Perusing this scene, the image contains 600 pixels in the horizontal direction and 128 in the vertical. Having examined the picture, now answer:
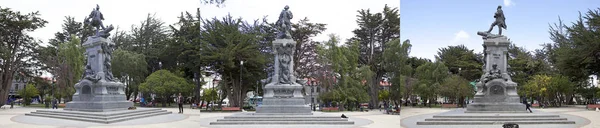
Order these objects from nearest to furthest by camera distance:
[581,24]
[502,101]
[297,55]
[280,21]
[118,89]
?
[581,24] → [502,101] → [280,21] → [118,89] → [297,55]

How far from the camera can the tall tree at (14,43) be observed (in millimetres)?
23047

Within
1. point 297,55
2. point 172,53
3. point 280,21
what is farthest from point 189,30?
point 280,21

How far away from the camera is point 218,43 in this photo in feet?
74.7

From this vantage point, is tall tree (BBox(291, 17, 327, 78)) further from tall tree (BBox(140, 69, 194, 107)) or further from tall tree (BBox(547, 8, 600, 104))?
tall tree (BBox(547, 8, 600, 104))

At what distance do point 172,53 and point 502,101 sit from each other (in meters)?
16.4

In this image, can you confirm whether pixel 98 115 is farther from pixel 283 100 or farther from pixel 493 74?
pixel 493 74

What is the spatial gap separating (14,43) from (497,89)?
2291 cm

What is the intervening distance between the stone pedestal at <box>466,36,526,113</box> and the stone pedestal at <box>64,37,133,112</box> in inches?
451

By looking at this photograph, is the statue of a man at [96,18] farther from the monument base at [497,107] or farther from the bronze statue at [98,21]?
the monument base at [497,107]

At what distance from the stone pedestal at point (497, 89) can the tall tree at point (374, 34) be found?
32.0 ft

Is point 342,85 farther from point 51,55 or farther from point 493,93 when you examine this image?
point 51,55

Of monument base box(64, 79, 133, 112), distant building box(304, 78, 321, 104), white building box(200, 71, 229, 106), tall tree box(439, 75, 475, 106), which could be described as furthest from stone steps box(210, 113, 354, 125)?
distant building box(304, 78, 321, 104)

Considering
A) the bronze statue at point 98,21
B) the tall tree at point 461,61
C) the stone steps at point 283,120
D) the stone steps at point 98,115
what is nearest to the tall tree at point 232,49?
the bronze statue at point 98,21

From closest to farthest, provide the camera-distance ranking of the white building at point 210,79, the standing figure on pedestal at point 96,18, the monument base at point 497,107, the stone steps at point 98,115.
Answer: the monument base at point 497,107, the stone steps at point 98,115, the standing figure on pedestal at point 96,18, the white building at point 210,79
